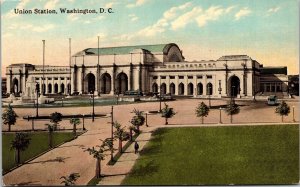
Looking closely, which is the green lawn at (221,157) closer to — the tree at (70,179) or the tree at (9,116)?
the tree at (70,179)

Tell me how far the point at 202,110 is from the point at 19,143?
549cm

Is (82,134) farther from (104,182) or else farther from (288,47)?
(288,47)

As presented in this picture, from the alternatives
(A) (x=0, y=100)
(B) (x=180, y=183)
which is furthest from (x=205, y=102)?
(A) (x=0, y=100)

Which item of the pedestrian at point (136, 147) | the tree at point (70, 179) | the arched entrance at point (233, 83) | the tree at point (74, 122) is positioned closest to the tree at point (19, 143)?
the tree at point (74, 122)

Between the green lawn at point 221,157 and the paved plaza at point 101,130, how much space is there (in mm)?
367

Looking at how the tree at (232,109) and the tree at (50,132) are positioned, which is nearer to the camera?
the tree at (50,132)

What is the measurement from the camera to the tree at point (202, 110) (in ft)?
39.5

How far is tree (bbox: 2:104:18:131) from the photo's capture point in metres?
11.2

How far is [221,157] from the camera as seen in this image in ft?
34.9

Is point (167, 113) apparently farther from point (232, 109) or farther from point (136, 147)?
point (232, 109)

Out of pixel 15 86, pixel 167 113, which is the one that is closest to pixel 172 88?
pixel 167 113

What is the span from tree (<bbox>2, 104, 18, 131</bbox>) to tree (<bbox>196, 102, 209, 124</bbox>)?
5.50 metres

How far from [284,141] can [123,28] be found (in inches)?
216

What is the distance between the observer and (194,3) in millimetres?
10891
